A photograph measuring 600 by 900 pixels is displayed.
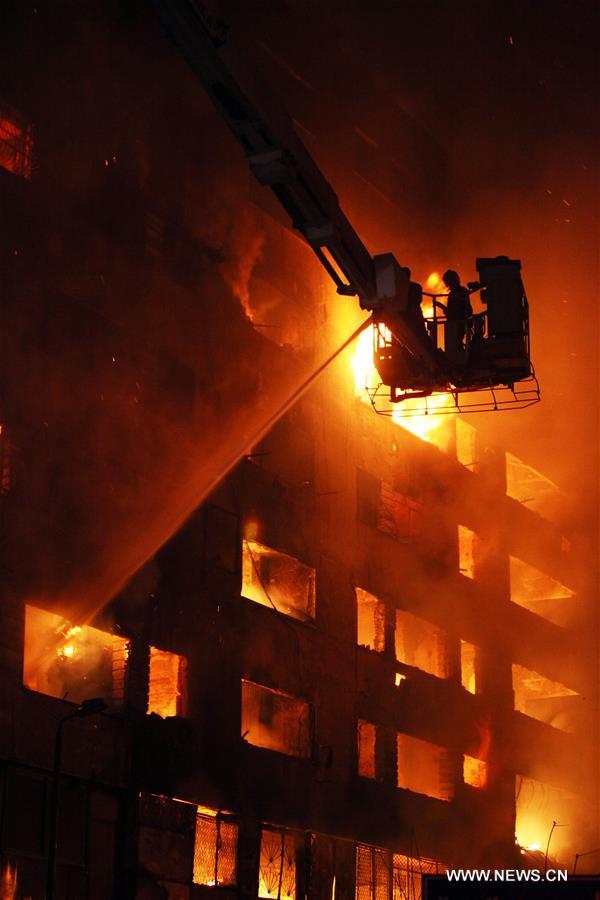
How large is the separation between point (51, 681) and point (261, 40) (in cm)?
1834

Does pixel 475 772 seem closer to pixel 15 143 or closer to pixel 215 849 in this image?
pixel 215 849

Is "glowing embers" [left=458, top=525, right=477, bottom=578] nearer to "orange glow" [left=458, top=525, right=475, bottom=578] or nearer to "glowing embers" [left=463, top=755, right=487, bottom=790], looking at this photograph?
"orange glow" [left=458, top=525, right=475, bottom=578]

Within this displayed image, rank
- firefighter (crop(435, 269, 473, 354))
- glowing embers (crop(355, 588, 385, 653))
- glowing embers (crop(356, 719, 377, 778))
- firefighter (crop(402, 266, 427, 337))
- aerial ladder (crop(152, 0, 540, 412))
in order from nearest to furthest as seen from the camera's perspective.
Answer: aerial ladder (crop(152, 0, 540, 412)) < firefighter (crop(402, 266, 427, 337)) < firefighter (crop(435, 269, 473, 354)) < glowing embers (crop(356, 719, 377, 778)) < glowing embers (crop(355, 588, 385, 653))

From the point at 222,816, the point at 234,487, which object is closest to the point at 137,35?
the point at 234,487

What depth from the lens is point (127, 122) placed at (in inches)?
1236

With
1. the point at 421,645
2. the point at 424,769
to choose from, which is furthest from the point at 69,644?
the point at 421,645

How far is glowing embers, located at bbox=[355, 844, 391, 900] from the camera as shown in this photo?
33.9 meters

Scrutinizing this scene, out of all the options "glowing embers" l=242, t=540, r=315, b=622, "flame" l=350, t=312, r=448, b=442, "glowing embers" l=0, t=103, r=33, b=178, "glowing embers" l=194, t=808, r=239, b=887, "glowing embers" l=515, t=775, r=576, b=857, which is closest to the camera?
"glowing embers" l=0, t=103, r=33, b=178

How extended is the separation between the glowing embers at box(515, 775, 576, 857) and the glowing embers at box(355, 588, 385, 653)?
9.08 m

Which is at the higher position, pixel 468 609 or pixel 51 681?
pixel 468 609

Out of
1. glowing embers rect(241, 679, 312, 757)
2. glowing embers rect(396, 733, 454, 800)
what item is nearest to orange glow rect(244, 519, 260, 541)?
glowing embers rect(241, 679, 312, 757)

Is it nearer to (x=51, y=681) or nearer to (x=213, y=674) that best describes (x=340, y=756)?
(x=213, y=674)

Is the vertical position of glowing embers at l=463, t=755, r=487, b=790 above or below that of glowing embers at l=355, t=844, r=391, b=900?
above

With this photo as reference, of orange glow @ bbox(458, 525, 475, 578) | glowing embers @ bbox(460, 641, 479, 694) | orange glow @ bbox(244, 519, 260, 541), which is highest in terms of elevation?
orange glow @ bbox(458, 525, 475, 578)
